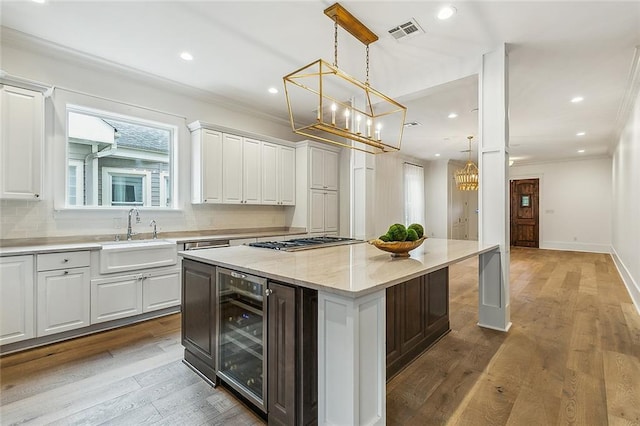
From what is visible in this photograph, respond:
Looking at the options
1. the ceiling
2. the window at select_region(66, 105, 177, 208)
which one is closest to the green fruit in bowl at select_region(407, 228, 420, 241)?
the ceiling

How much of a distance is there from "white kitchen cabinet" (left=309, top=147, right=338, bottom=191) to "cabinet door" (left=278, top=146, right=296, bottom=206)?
322mm

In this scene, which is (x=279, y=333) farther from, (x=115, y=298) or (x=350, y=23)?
(x=350, y=23)

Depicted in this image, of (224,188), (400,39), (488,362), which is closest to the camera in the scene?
(488,362)

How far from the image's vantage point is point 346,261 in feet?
6.57

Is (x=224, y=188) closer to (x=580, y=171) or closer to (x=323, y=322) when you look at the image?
(x=323, y=322)

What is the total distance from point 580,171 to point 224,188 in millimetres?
10011

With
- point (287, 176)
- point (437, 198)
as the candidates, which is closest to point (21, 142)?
point (287, 176)

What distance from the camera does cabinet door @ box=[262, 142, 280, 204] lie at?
4.88 m

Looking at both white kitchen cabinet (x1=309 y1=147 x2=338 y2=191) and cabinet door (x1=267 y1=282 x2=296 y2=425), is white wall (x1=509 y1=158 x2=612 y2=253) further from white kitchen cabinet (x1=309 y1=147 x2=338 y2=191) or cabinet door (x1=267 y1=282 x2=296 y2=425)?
cabinet door (x1=267 y1=282 x2=296 y2=425)

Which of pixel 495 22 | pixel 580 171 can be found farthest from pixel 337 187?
pixel 580 171

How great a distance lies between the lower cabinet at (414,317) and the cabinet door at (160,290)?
2.60 m

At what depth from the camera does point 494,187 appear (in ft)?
10.0

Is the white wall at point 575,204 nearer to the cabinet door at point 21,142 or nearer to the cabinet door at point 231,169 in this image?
the cabinet door at point 231,169

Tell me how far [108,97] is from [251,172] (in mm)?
1964
